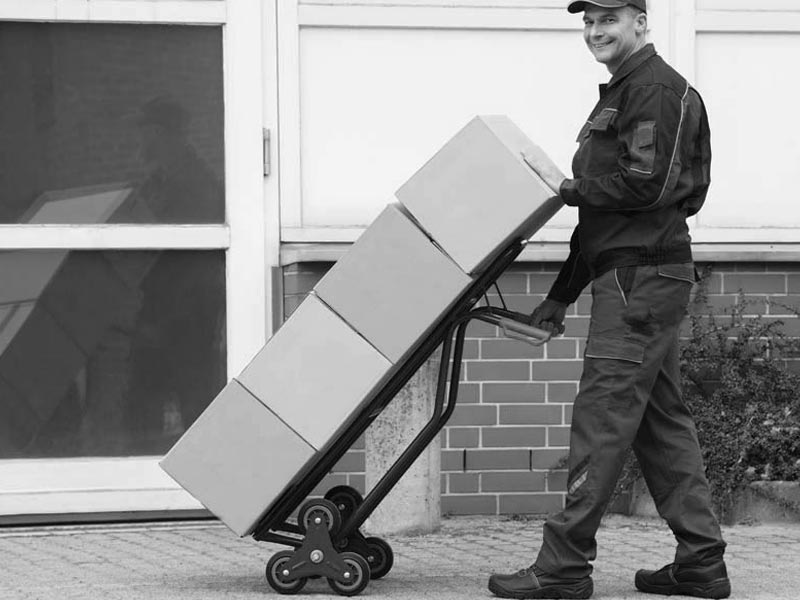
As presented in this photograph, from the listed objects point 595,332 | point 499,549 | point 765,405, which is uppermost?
point 595,332

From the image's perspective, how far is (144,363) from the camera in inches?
287

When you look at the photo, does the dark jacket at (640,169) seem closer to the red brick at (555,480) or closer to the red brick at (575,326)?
the red brick at (575,326)

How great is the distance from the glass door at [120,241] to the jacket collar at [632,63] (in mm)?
2409

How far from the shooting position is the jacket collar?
523cm

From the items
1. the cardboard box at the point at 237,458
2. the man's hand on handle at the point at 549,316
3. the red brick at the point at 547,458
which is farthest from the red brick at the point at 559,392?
the cardboard box at the point at 237,458

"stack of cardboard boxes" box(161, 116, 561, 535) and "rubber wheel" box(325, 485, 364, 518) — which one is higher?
"stack of cardboard boxes" box(161, 116, 561, 535)

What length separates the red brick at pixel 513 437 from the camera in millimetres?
7305

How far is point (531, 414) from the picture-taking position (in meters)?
7.31

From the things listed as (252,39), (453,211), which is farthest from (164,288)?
(453,211)

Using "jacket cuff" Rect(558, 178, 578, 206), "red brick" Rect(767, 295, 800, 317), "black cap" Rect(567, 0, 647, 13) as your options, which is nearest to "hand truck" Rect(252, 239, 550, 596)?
"jacket cuff" Rect(558, 178, 578, 206)

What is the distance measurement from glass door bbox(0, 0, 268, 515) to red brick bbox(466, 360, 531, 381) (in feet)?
3.13

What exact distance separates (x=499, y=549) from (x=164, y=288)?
195 centimetres

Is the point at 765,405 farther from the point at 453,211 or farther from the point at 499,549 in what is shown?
the point at 453,211

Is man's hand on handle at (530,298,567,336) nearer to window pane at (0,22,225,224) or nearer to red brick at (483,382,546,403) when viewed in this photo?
red brick at (483,382,546,403)
